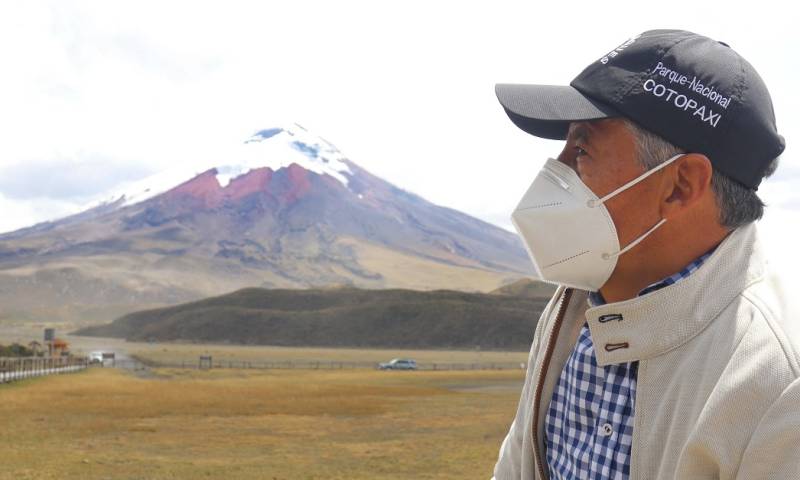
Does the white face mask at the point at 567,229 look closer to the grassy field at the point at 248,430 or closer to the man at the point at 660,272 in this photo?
the man at the point at 660,272

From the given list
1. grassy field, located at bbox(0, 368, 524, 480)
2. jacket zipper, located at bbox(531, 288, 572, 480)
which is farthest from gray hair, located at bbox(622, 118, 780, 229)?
grassy field, located at bbox(0, 368, 524, 480)

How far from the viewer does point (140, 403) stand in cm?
2555

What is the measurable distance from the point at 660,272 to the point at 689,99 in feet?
1.20

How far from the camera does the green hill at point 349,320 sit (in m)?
94.1

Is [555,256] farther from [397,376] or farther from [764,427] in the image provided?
[397,376]

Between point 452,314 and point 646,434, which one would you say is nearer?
point 646,434

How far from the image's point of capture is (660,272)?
1748 millimetres

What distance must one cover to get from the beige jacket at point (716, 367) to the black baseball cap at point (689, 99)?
165mm

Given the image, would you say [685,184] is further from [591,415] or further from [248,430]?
[248,430]

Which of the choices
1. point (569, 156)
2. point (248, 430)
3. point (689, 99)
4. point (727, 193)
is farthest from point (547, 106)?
point (248, 430)

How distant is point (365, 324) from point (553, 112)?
101m

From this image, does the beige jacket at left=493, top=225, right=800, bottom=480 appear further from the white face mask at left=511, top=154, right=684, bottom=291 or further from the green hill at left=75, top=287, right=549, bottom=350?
the green hill at left=75, top=287, right=549, bottom=350

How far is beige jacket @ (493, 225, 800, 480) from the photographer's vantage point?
1.36m

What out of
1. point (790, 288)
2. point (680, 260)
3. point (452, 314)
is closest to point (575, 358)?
point (680, 260)
